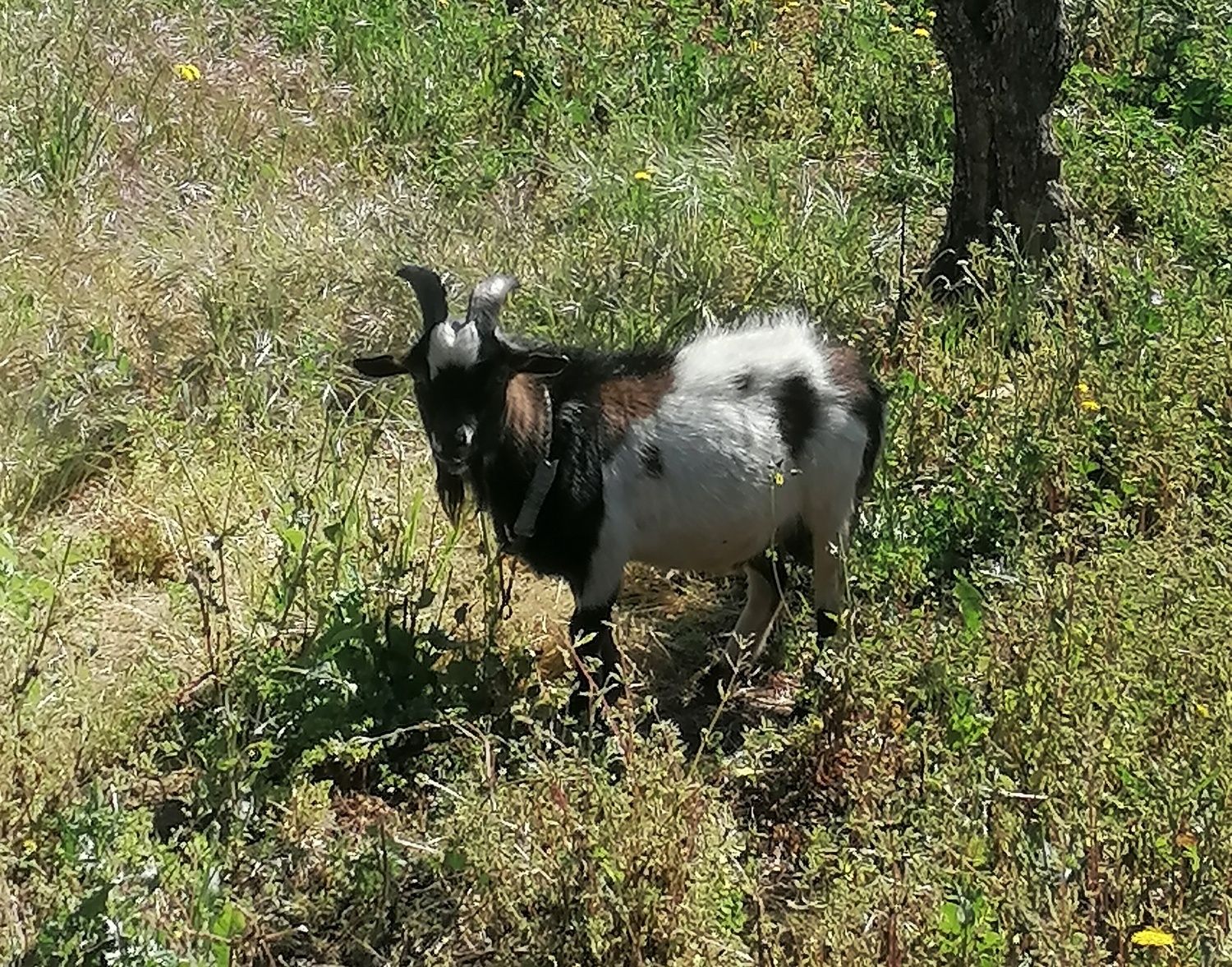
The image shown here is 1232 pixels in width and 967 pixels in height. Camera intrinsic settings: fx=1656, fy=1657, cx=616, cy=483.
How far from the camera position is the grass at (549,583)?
360 centimetres

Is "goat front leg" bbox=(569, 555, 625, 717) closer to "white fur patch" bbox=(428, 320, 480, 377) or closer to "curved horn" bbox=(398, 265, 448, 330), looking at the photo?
"white fur patch" bbox=(428, 320, 480, 377)

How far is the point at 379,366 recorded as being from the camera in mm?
4523

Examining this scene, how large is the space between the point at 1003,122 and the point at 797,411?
8.01 feet

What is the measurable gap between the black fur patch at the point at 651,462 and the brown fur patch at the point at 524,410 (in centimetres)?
30

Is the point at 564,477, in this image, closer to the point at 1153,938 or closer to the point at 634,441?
the point at 634,441

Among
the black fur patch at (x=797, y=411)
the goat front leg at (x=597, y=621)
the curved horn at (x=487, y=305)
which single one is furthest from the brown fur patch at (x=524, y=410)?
the black fur patch at (x=797, y=411)

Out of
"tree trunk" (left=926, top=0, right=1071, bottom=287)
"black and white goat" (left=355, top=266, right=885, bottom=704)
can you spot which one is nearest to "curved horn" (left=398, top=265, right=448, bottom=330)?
"black and white goat" (left=355, top=266, right=885, bottom=704)

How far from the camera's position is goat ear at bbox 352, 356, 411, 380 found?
4.49 meters

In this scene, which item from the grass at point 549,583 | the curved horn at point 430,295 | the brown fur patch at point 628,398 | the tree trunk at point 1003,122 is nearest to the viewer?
the grass at point 549,583

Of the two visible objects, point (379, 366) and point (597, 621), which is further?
point (597, 621)

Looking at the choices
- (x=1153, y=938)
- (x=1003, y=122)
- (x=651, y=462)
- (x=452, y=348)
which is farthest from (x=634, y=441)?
(x=1003, y=122)

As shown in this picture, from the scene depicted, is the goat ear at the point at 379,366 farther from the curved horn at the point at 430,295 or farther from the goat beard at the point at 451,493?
the goat beard at the point at 451,493

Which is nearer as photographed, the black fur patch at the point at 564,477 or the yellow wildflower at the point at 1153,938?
the yellow wildflower at the point at 1153,938

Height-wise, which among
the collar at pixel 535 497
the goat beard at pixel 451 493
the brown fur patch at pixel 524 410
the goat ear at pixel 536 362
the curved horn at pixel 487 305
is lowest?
the goat beard at pixel 451 493
